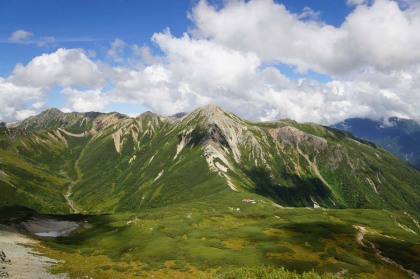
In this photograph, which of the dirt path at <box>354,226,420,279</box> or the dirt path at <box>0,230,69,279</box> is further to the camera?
the dirt path at <box>354,226,420,279</box>

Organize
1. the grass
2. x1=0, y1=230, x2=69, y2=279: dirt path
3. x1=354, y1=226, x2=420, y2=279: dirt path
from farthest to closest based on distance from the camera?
1. x1=354, y1=226, x2=420, y2=279: dirt path
2. the grass
3. x1=0, y1=230, x2=69, y2=279: dirt path

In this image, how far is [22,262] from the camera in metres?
77.2

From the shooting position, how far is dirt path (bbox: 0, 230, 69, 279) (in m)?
66.5

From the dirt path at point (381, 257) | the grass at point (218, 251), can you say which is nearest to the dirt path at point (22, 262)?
the grass at point (218, 251)

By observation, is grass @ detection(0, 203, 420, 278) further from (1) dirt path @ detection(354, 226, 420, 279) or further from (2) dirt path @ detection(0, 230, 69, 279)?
(2) dirt path @ detection(0, 230, 69, 279)

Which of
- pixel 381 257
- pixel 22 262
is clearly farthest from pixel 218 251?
pixel 381 257

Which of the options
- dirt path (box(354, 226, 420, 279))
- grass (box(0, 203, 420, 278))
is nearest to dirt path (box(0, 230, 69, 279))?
grass (box(0, 203, 420, 278))

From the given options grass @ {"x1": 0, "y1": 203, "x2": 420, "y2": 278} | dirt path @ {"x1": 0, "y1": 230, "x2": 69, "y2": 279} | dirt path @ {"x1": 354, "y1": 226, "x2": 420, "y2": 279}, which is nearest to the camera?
dirt path @ {"x1": 0, "y1": 230, "x2": 69, "y2": 279}

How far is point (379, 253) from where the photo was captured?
4756 inches

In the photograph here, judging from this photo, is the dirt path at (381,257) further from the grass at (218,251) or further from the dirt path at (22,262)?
the dirt path at (22,262)

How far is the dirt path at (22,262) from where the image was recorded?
66.5 m

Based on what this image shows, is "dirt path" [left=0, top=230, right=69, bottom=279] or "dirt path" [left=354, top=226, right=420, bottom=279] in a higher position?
"dirt path" [left=354, top=226, right=420, bottom=279]

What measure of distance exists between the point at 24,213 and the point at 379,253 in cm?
16032

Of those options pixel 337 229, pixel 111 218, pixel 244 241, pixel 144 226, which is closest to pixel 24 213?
pixel 111 218
